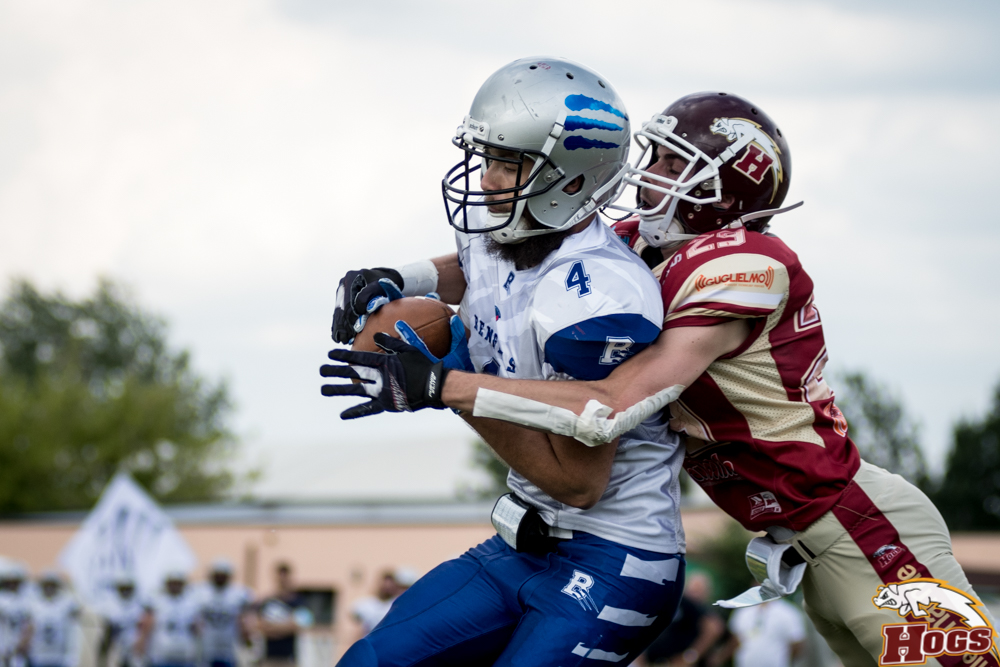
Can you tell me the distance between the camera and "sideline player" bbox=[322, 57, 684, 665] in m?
2.83

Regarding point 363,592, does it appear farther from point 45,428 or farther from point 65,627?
point 45,428

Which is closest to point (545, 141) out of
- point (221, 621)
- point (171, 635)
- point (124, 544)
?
point (221, 621)

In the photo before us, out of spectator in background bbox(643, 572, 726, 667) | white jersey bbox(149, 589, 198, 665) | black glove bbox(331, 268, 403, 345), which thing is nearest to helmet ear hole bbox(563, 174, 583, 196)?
black glove bbox(331, 268, 403, 345)

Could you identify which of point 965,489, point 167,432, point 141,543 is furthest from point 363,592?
point 965,489

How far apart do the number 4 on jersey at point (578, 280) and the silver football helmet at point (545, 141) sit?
0.73 feet

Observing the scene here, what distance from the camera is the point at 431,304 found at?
10.4ft

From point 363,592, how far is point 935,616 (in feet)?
58.9

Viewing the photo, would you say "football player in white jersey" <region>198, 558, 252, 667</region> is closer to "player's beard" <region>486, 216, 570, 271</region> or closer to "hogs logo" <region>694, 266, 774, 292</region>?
"player's beard" <region>486, 216, 570, 271</region>

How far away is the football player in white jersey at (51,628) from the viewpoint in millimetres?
12250

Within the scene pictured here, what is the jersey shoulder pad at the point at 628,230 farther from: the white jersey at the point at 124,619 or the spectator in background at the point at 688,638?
the white jersey at the point at 124,619

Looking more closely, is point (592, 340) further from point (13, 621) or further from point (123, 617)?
point (13, 621)

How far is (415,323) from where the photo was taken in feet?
10.1

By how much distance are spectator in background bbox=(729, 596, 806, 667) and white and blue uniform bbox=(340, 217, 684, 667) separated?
6630mm

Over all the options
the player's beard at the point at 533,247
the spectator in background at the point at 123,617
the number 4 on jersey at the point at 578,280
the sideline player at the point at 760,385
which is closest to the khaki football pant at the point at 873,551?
the sideline player at the point at 760,385
